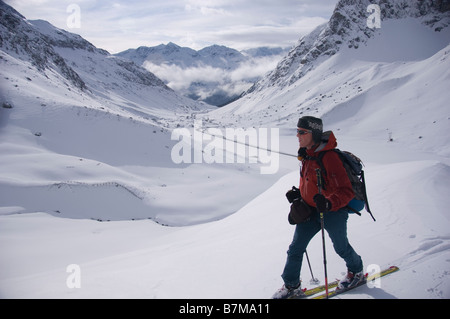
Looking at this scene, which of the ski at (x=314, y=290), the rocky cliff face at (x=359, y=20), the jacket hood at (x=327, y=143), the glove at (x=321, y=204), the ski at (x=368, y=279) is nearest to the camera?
the glove at (x=321, y=204)

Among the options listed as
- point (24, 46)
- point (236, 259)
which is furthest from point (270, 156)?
point (24, 46)

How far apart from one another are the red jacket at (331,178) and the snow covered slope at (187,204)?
1.49 meters

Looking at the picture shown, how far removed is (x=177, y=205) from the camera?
47.6 ft

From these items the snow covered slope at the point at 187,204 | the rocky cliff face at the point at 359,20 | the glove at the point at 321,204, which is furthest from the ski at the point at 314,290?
the rocky cliff face at the point at 359,20

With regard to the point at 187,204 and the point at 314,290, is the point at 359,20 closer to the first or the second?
the point at 187,204

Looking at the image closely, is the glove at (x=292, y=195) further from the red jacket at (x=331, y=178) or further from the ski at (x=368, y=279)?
the ski at (x=368, y=279)

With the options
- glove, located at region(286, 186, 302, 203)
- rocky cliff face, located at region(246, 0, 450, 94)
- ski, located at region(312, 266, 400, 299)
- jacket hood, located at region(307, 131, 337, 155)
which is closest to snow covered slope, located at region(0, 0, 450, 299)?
ski, located at region(312, 266, 400, 299)

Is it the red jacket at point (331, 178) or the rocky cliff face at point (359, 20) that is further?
the rocky cliff face at point (359, 20)

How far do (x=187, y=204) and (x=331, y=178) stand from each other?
1167 cm

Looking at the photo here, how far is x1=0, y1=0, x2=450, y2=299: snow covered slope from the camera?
16.2 feet

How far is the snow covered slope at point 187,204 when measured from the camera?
493cm

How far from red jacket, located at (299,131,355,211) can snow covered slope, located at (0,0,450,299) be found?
1490mm
